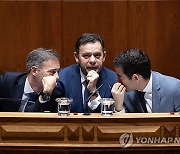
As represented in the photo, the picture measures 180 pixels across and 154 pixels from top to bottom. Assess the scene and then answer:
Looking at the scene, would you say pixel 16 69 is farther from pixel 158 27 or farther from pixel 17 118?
pixel 17 118

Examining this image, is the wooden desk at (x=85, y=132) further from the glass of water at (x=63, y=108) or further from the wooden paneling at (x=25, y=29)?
the wooden paneling at (x=25, y=29)

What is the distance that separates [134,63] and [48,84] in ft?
1.44

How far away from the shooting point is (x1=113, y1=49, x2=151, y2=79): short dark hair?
2262 millimetres

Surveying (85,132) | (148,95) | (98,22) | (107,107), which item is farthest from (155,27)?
(85,132)

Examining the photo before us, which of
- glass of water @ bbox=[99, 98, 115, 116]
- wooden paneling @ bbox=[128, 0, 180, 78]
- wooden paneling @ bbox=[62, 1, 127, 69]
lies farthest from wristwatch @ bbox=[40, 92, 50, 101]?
wooden paneling @ bbox=[128, 0, 180, 78]

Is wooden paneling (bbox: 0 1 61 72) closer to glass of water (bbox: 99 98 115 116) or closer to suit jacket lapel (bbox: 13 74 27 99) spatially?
suit jacket lapel (bbox: 13 74 27 99)

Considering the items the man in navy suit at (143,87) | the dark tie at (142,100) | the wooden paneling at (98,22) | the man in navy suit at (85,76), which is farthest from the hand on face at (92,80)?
the wooden paneling at (98,22)

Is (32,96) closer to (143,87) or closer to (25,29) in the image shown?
(143,87)

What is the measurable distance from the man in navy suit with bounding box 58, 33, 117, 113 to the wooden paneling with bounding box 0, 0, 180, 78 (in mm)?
682

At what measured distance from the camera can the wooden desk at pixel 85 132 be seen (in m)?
1.81
